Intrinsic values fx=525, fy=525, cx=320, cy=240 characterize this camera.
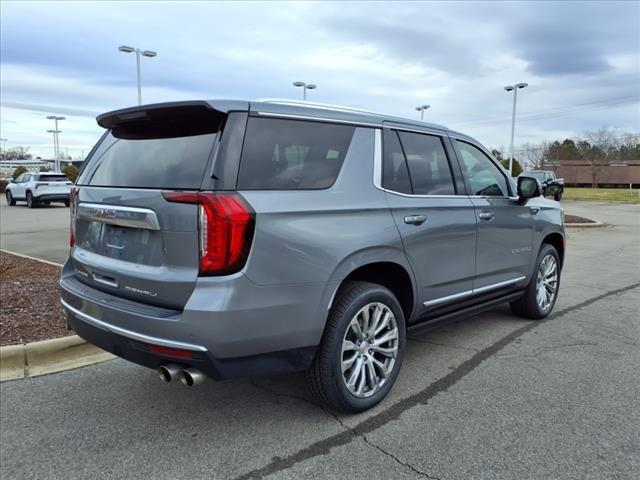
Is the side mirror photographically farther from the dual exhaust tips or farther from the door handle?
the dual exhaust tips

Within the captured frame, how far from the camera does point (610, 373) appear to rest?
4051 mm

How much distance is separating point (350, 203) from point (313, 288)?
605 mm

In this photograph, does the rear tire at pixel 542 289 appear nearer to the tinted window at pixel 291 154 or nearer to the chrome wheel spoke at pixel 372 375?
the chrome wheel spoke at pixel 372 375

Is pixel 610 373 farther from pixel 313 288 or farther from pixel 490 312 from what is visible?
pixel 313 288

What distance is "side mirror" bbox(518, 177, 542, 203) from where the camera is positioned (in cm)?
490

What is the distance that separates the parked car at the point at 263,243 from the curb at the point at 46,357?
1.01 meters

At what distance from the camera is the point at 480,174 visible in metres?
4.62

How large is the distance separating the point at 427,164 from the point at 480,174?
84 cm

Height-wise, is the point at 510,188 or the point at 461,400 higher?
the point at 510,188

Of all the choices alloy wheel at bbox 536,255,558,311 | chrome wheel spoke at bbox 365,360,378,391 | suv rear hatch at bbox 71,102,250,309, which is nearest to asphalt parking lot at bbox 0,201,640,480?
chrome wheel spoke at bbox 365,360,378,391

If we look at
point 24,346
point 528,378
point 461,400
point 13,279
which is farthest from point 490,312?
point 13,279

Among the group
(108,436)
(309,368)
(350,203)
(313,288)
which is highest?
(350,203)

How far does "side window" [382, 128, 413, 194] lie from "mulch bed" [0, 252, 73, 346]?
9.98 feet

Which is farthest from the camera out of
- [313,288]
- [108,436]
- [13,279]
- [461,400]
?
[13,279]
